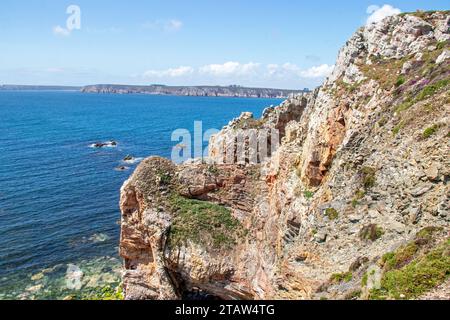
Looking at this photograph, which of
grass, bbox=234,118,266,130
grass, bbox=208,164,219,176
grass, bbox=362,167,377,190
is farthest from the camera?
grass, bbox=234,118,266,130

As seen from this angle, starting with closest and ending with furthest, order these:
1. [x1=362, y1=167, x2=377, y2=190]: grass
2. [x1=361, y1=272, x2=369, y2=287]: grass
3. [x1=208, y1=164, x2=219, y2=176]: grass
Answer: [x1=361, y1=272, x2=369, y2=287]: grass
[x1=362, y1=167, x2=377, y2=190]: grass
[x1=208, y1=164, x2=219, y2=176]: grass

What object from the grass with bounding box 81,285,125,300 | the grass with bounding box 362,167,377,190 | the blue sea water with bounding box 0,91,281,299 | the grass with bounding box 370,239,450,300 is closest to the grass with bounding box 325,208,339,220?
the grass with bounding box 362,167,377,190

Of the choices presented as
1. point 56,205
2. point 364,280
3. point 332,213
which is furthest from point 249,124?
point 56,205

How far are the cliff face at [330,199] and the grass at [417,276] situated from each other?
0.05 metres

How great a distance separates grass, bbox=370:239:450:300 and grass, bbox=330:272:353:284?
326cm

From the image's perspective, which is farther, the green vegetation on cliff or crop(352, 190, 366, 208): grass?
crop(352, 190, 366, 208): grass

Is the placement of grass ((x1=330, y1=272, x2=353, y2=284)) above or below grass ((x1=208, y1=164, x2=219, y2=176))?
below

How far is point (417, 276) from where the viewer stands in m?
15.9

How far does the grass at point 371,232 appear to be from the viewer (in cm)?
2162

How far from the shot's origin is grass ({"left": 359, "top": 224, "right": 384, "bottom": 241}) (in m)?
21.6

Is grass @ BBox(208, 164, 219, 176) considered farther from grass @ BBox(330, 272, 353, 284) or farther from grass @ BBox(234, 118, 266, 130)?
grass @ BBox(330, 272, 353, 284)

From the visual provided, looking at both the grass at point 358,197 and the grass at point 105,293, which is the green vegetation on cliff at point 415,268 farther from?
the grass at point 105,293

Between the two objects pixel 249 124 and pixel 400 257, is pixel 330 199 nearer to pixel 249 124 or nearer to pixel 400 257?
pixel 400 257
